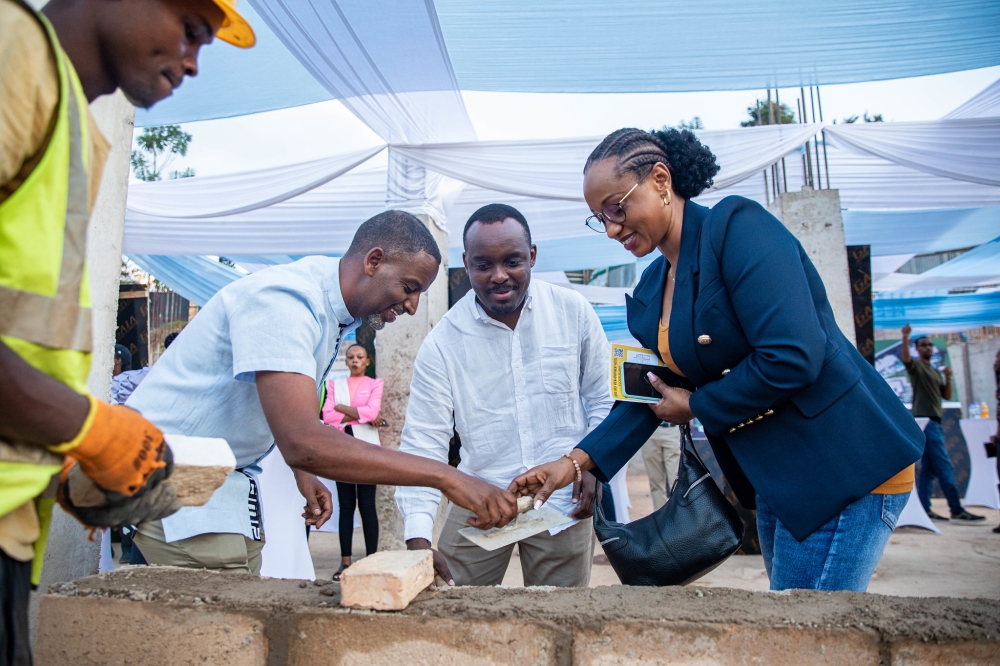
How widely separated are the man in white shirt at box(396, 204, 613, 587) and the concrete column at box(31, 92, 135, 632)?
1.17 meters

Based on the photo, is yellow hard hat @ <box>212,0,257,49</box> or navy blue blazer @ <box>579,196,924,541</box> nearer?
yellow hard hat @ <box>212,0,257,49</box>

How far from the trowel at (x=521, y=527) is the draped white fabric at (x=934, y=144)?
17.1 feet

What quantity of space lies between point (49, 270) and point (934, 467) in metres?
8.91

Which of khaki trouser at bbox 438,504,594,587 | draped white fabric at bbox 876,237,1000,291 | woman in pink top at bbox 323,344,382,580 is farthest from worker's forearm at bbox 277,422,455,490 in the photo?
draped white fabric at bbox 876,237,1000,291

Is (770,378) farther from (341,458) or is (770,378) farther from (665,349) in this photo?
(341,458)

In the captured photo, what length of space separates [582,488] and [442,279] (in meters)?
4.29

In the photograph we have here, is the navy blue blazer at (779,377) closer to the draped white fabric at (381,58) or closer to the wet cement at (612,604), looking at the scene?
the wet cement at (612,604)

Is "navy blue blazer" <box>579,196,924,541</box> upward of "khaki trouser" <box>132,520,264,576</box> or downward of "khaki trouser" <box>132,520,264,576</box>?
upward

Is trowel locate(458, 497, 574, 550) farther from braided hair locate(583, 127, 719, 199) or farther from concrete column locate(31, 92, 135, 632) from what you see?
concrete column locate(31, 92, 135, 632)

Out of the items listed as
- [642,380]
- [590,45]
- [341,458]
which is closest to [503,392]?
[642,380]

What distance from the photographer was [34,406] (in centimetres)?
98

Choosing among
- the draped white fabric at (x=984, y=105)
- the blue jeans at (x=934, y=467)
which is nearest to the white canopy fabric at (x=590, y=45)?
the draped white fabric at (x=984, y=105)

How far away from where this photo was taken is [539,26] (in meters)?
4.65

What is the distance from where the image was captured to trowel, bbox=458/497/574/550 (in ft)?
7.54
